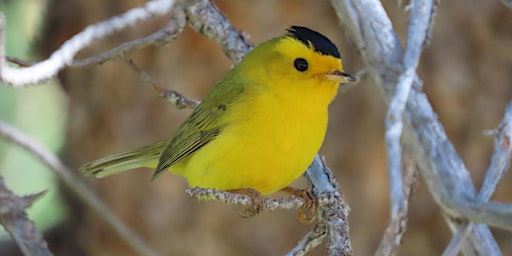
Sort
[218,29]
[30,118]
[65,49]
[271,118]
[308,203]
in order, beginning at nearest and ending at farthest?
[65,49], [308,203], [271,118], [218,29], [30,118]

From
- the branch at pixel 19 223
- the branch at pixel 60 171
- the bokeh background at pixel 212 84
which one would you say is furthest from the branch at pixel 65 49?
the bokeh background at pixel 212 84

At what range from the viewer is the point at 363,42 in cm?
312

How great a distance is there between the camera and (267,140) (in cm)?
311

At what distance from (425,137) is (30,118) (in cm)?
297

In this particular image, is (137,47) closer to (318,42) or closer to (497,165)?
(318,42)

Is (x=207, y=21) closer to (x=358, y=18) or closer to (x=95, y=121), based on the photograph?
(x=358, y=18)

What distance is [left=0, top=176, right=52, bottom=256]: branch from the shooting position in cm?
188

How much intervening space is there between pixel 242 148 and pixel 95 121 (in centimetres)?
260

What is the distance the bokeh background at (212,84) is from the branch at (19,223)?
9.81 ft

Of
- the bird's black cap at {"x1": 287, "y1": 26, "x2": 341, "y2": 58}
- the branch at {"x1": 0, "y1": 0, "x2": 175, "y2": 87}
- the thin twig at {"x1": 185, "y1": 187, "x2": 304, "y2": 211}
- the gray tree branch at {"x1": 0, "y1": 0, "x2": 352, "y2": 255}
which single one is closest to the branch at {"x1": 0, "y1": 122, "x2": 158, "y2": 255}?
the gray tree branch at {"x1": 0, "y1": 0, "x2": 352, "y2": 255}

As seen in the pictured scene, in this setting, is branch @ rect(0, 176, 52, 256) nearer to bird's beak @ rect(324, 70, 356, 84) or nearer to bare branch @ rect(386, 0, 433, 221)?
bare branch @ rect(386, 0, 433, 221)

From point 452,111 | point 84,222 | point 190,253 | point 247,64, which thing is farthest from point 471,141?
point 84,222

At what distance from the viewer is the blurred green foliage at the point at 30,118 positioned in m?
4.84

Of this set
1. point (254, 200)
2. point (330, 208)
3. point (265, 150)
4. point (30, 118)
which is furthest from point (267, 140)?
point (30, 118)
